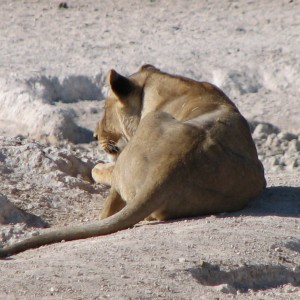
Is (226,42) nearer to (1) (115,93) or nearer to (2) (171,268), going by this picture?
(1) (115,93)

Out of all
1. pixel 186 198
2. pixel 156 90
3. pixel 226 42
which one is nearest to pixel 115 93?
pixel 156 90

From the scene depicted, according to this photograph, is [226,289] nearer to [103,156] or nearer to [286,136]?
[103,156]

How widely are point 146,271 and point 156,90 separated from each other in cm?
281

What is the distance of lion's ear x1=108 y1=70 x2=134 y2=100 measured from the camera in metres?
8.60

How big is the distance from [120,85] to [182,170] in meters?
1.58

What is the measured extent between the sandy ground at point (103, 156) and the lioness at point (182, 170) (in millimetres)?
116

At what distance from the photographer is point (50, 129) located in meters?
10.7

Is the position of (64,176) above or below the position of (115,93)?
below

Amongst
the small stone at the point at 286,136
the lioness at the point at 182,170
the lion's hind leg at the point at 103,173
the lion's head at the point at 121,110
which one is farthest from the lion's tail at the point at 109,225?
the small stone at the point at 286,136

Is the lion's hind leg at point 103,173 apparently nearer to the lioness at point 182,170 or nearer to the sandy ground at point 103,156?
the sandy ground at point 103,156

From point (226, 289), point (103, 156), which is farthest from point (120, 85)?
point (226, 289)

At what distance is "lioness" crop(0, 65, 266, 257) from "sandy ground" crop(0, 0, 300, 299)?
12 centimetres

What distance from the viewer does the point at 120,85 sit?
865cm

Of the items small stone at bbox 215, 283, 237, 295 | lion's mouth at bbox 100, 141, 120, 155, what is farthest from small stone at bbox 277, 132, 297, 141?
small stone at bbox 215, 283, 237, 295
